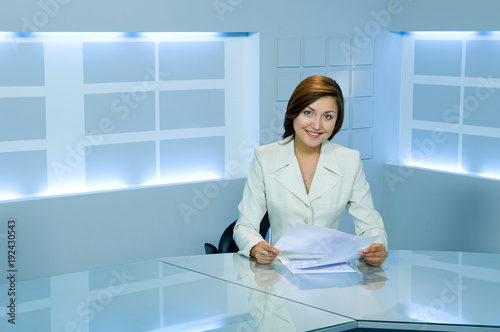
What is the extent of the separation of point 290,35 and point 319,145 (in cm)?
232

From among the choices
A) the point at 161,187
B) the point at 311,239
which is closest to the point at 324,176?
the point at 311,239

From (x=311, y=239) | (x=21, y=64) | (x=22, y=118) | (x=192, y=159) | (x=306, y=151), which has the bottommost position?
(x=311, y=239)

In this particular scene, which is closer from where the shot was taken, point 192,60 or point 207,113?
point 192,60

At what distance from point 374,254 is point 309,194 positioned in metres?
0.42

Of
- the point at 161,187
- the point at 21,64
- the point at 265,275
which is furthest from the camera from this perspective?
the point at 161,187

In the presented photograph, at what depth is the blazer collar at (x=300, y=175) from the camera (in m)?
2.82

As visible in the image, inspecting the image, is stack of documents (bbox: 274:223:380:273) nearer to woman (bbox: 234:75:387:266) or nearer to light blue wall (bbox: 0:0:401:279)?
woman (bbox: 234:75:387:266)

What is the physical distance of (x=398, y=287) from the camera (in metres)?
2.29

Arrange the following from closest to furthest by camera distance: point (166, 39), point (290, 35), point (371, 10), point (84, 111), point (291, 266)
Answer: point (291, 266)
point (84, 111)
point (166, 39)
point (290, 35)
point (371, 10)

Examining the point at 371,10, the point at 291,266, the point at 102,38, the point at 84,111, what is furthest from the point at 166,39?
the point at 291,266

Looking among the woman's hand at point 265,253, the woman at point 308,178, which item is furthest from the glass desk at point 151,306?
the woman at point 308,178

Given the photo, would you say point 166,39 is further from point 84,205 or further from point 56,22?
point 84,205

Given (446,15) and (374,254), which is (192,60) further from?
(374,254)

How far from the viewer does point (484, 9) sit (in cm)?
491
